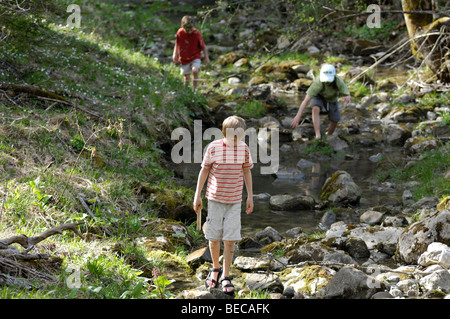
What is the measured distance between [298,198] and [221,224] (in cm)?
337

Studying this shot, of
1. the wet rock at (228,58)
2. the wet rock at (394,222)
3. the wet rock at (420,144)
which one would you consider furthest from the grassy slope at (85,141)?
the wet rock at (420,144)

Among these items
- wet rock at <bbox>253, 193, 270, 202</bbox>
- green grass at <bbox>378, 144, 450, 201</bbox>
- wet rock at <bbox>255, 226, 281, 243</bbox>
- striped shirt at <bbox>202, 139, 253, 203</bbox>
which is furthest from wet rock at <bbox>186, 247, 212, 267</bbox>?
green grass at <bbox>378, 144, 450, 201</bbox>

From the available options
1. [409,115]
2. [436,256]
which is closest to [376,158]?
[409,115]

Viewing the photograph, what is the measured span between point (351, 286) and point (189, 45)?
930 centimetres

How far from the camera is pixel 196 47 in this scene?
42.2 ft

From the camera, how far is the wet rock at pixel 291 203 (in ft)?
26.3

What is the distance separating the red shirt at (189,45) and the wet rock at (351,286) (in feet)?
29.8

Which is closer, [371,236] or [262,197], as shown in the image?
[371,236]

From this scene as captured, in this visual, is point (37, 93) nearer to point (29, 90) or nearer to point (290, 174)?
point (29, 90)

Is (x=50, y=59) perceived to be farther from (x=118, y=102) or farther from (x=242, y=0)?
(x=242, y=0)

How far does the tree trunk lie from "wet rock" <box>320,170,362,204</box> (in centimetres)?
493

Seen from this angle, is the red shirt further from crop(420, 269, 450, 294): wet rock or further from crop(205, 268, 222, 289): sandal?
crop(420, 269, 450, 294): wet rock

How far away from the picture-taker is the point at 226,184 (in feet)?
15.8

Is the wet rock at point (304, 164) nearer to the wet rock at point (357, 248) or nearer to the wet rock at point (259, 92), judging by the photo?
the wet rock at point (259, 92)
